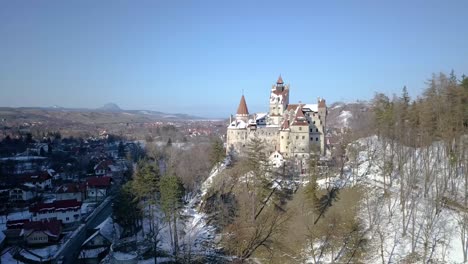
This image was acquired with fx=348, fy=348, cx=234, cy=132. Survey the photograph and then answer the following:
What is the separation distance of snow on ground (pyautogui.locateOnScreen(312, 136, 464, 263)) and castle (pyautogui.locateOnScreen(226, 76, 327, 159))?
452 inches

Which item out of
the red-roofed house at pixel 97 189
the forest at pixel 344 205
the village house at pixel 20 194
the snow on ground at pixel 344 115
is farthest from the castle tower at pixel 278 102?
the snow on ground at pixel 344 115

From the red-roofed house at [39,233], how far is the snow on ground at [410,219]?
3474 cm

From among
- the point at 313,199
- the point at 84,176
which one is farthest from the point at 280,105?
the point at 84,176

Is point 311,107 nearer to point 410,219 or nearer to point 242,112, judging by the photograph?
point 242,112

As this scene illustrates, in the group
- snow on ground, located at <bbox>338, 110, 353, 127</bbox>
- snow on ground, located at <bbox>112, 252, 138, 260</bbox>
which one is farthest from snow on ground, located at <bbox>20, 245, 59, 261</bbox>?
snow on ground, located at <bbox>338, 110, 353, 127</bbox>

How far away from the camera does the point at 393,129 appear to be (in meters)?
40.1

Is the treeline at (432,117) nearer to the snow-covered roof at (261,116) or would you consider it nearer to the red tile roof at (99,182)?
the snow-covered roof at (261,116)

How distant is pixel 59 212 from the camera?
5366 centimetres

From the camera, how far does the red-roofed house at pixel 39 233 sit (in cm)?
4447

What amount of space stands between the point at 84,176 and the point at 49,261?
49.9 metres

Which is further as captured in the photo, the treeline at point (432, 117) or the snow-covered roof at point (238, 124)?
the snow-covered roof at point (238, 124)

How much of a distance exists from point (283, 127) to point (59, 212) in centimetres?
3690

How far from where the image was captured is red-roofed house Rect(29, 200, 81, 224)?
176 feet

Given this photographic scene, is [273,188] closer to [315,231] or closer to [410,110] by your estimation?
[315,231]
